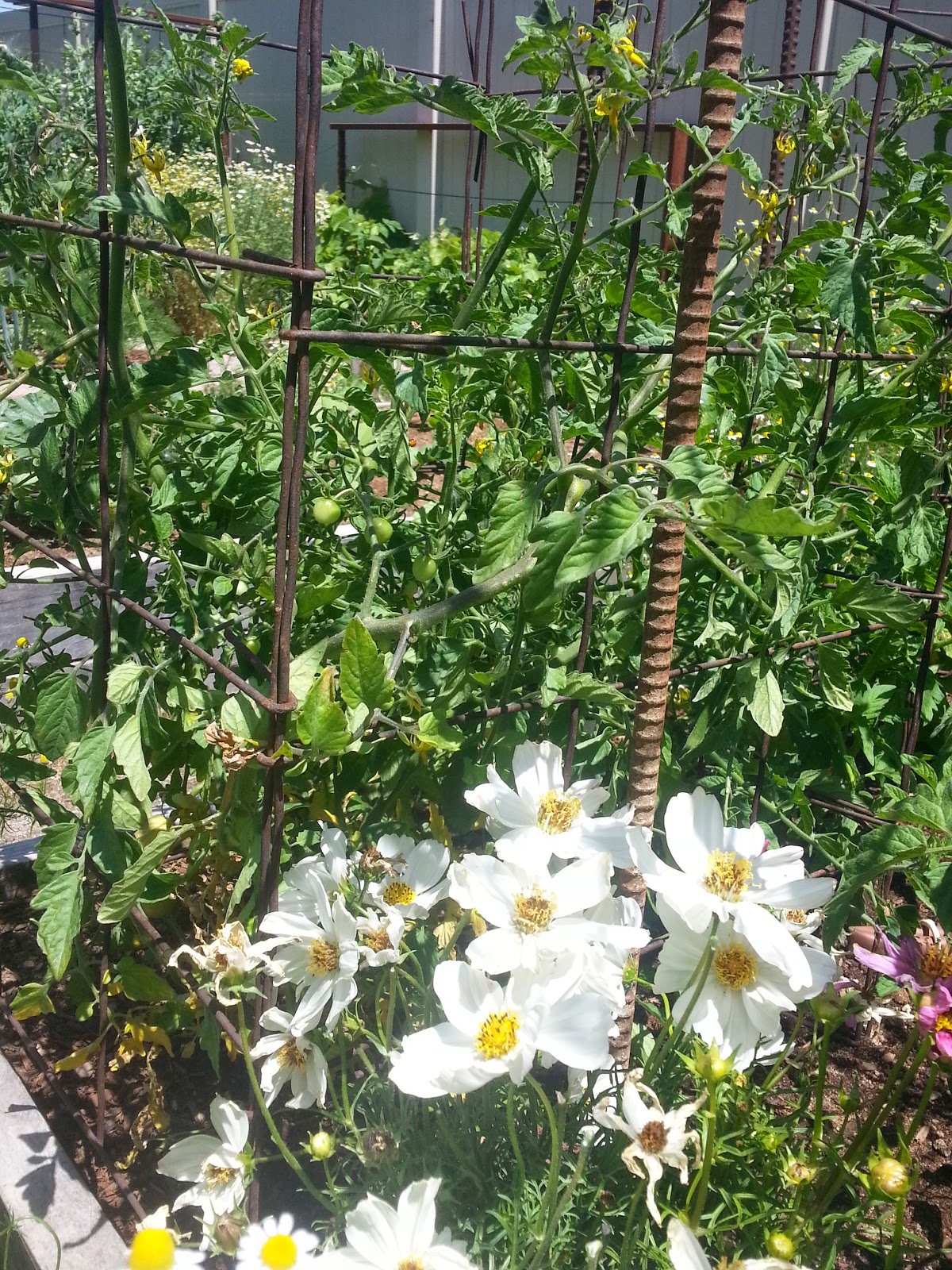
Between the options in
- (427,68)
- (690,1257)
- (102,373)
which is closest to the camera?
(690,1257)

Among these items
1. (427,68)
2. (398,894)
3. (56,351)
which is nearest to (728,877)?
(398,894)

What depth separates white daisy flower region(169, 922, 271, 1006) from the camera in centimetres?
100

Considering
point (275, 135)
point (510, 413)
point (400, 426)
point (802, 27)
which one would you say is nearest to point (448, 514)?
point (400, 426)

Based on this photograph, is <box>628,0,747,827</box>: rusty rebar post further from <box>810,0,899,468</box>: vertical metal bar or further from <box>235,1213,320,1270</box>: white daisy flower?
<box>235,1213,320,1270</box>: white daisy flower

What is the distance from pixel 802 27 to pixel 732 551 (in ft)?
18.5

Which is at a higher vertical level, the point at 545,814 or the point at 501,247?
the point at 501,247

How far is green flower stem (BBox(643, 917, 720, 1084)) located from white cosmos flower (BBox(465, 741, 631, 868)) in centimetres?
11

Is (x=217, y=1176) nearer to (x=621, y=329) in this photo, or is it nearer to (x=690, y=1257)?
(x=690, y=1257)

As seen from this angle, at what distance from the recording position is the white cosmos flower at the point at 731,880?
0.94 m

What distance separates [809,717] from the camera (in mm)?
1604

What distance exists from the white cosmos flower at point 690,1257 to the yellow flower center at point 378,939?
1.15 feet

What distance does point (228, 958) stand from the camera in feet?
3.29

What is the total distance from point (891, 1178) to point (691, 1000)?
209mm

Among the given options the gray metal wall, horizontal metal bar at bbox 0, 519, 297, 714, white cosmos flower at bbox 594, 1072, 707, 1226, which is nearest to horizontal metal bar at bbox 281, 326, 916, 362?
horizontal metal bar at bbox 0, 519, 297, 714
